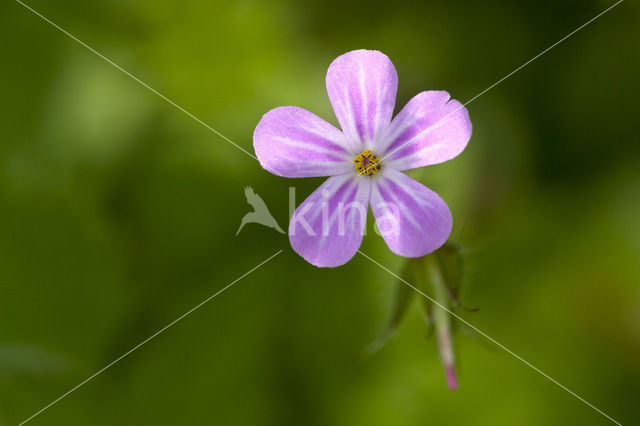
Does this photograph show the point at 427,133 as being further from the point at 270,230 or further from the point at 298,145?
the point at 270,230

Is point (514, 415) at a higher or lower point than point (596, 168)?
lower

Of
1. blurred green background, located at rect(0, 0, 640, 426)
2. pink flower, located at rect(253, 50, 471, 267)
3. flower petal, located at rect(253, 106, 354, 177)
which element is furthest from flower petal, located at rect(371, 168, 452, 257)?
blurred green background, located at rect(0, 0, 640, 426)

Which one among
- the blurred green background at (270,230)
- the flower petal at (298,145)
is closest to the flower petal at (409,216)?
the flower petal at (298,145)

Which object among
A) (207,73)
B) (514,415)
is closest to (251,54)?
(207,73)

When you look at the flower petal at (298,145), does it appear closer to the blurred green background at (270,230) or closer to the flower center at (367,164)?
the flower center at (367,164)

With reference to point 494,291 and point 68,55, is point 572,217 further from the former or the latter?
point 68,55

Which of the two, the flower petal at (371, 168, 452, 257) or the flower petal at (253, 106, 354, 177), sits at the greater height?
the flower petal at (253, 106, 354, 177)

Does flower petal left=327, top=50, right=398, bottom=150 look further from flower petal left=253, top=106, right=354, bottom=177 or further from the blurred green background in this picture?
the blurred green background
